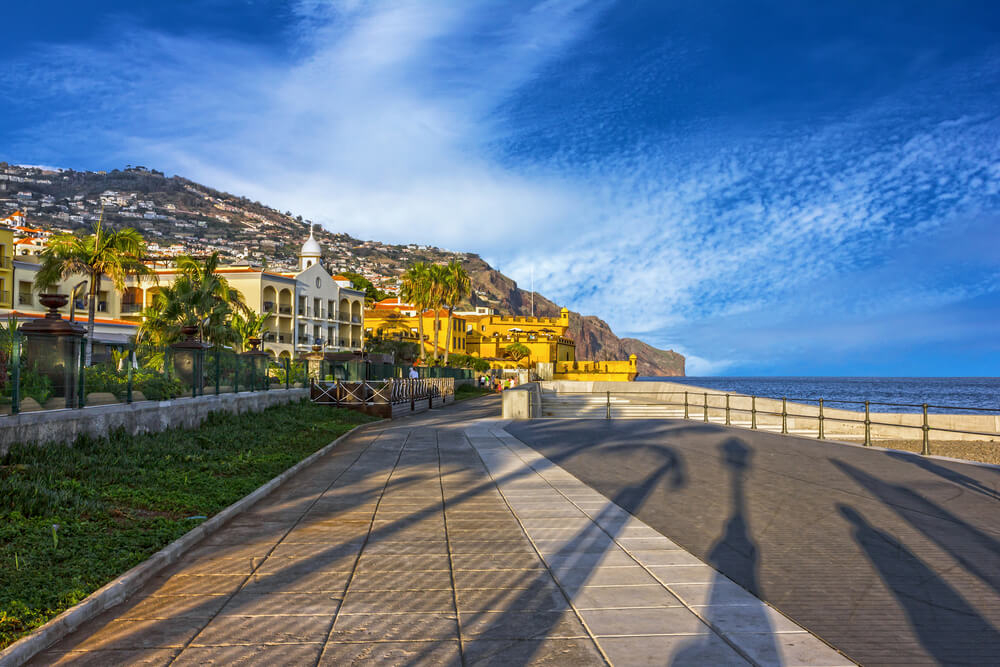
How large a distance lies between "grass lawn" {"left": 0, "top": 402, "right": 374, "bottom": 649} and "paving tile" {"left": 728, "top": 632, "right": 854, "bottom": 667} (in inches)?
189

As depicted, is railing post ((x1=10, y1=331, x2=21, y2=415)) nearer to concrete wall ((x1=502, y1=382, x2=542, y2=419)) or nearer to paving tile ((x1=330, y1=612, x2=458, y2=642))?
paving tile ((x1=330, y1=612, x2=458, y2=642))

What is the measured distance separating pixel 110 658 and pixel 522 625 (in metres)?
2.71

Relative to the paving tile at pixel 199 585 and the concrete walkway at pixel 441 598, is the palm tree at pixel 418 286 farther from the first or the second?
the paving tile at pixel 199 585

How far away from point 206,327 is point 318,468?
76.5 ft

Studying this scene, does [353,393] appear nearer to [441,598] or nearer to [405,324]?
[441,598]

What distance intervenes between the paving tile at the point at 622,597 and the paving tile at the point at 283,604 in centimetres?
194

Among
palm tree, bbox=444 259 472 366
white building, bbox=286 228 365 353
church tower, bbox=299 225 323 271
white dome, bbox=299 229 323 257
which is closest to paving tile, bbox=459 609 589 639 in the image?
palm tree, bbox=444 259 472 366

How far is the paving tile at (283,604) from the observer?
5555mm

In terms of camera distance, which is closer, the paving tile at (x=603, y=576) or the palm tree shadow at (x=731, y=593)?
the palm tree shadow at (x=731, y=593)

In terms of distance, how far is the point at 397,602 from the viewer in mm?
5812

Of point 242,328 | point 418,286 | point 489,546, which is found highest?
point 418,286

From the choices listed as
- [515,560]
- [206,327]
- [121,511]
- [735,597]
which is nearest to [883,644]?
[735,597]

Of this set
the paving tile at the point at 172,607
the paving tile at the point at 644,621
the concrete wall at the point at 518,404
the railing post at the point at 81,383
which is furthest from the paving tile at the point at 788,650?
the concrete wall at the point at 518,404

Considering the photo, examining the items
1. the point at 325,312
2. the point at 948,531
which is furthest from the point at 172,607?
the point at 325,312
